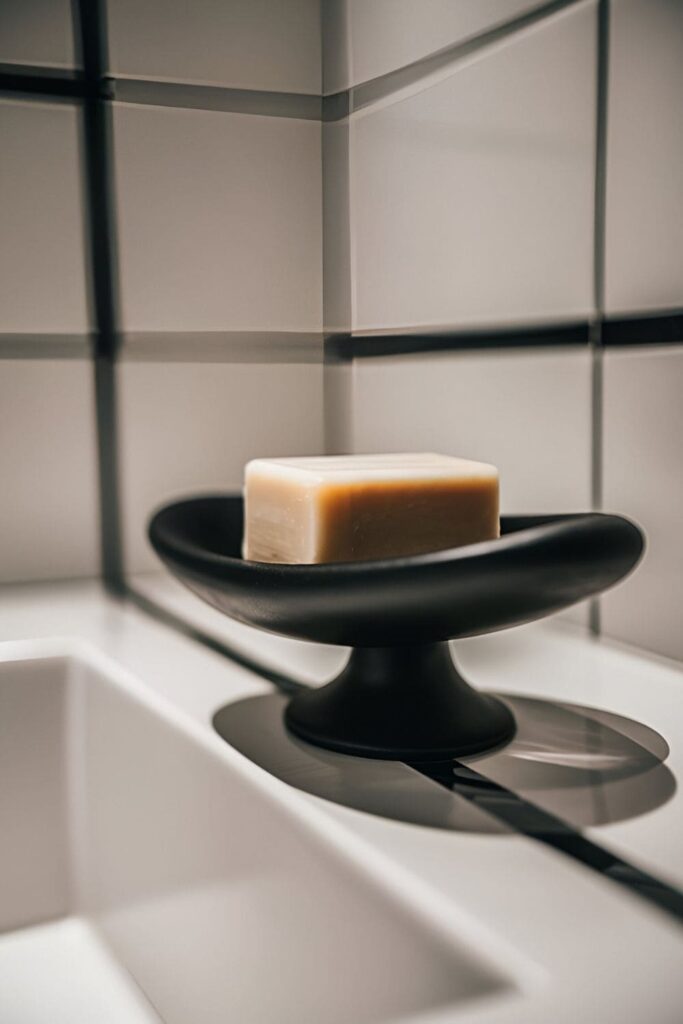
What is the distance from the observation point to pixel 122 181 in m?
0.82

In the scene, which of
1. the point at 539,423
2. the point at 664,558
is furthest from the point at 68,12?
the point at 664,558

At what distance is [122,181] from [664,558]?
50 cm

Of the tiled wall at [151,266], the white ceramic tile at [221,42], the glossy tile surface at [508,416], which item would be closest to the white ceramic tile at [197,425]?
the tiled wall at [151,266]

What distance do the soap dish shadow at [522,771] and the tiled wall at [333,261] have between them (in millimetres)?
122

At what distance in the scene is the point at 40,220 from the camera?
0.79 m

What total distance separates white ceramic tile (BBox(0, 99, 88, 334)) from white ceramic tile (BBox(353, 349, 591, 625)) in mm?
244

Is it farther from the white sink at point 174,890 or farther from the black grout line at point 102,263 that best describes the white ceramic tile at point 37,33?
the white sink at point 174,890

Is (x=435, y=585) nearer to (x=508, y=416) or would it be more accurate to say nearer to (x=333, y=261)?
(x=508, y=416)

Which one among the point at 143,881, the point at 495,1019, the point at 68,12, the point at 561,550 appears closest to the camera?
the point at 495,1019

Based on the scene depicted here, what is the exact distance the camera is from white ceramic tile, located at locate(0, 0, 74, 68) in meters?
0.77

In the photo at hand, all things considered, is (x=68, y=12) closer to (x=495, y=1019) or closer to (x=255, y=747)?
(x=255, y=747)

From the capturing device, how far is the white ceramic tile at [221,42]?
81cm

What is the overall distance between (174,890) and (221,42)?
0.64 metres

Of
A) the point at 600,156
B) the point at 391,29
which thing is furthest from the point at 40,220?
the point at 600,156
